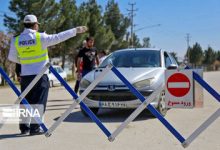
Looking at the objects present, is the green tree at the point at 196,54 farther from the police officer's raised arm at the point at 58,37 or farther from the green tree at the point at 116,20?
the police officer's raised arm at the point at 58,37

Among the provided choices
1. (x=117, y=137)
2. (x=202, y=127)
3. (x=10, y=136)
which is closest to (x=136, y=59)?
(x=117, y=137)

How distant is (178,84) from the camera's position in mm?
4602

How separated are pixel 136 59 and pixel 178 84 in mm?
4762

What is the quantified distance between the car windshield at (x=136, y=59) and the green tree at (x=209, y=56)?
119 m

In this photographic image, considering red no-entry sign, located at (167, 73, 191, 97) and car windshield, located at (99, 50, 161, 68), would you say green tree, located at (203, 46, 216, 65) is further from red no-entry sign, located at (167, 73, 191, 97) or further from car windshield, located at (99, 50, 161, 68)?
red no-entry sign, located at (167, 73, 191, 97)

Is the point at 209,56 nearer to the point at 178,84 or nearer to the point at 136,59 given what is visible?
the point at 136,59

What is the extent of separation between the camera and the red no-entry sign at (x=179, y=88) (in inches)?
177

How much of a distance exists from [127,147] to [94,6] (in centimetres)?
4964

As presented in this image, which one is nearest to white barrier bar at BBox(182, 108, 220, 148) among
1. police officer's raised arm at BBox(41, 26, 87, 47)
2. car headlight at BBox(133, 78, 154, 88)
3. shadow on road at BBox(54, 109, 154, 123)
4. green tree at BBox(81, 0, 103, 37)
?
police officer's raised arm at BBox(41, 26, 87, 47)

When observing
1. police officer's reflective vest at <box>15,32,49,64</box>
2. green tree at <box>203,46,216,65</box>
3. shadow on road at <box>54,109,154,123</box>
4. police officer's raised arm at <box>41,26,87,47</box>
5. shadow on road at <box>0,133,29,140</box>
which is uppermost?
police officer's raised arm at <box>41,26,87,47</box>

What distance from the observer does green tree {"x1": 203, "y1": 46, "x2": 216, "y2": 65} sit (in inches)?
4931

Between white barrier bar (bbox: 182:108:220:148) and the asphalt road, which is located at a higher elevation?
white barrier bar (bbox: 182:108:220:148)

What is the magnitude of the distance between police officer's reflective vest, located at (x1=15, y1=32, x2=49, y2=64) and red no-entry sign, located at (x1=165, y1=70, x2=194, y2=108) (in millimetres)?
2444

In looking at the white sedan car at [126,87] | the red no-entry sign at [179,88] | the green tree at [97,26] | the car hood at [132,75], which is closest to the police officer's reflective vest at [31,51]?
the car hood at [132,75]
